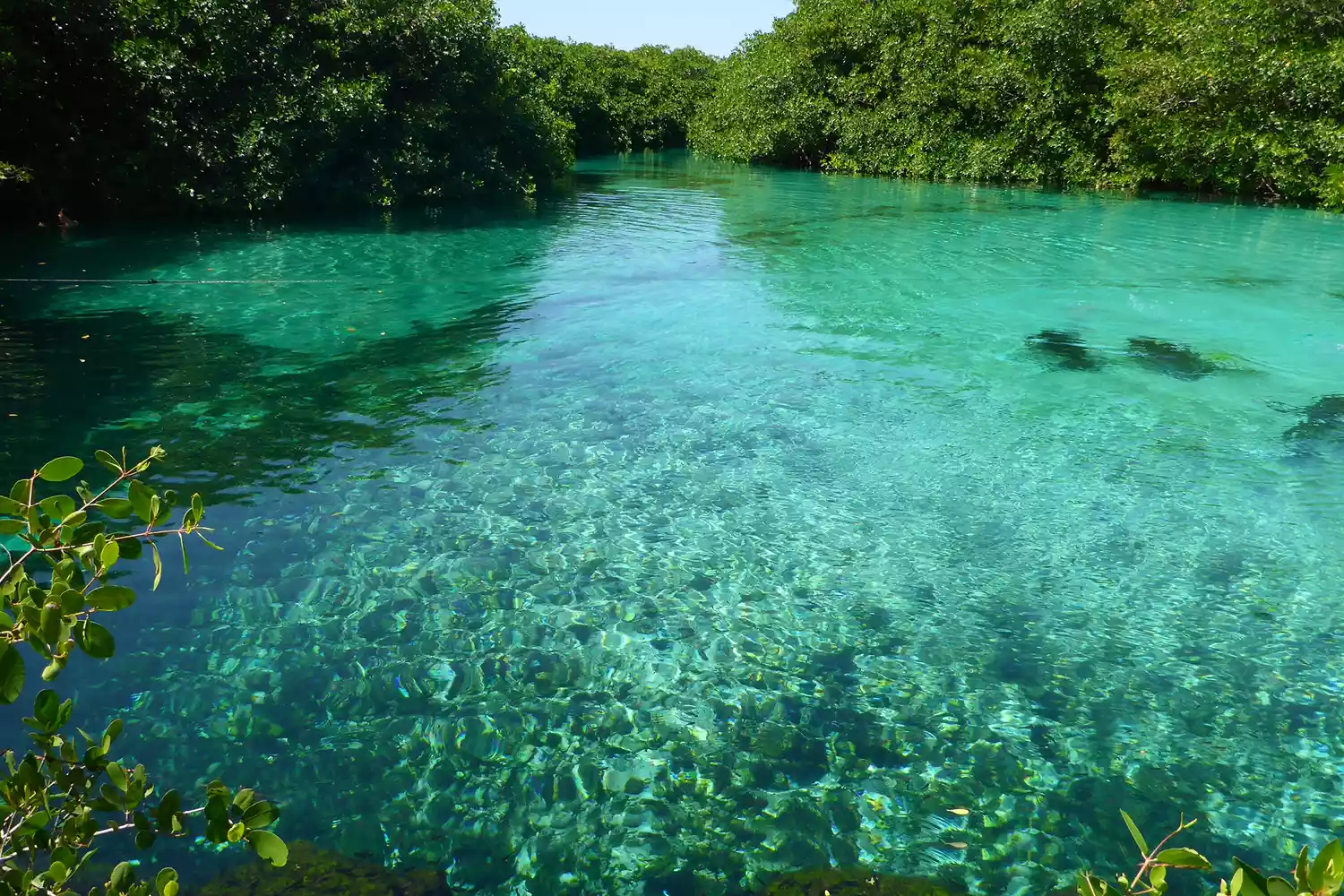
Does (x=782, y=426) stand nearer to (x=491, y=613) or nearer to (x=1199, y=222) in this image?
(x=491, y=613)

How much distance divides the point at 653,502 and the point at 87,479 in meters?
3.94

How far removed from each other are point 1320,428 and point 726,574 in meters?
5.78

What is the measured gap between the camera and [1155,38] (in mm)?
24219

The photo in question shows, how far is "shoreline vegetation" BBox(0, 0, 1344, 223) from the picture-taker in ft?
54.5

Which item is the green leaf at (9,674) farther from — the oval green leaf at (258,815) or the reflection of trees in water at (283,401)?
the reflection of trees in water at (283,401)

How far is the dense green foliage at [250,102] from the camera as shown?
1612 cm

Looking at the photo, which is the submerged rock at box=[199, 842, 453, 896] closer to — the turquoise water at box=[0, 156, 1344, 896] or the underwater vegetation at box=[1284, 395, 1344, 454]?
the turquoise water at box=[0, 156, 1344, 896]

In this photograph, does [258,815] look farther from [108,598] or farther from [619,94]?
[619,94]

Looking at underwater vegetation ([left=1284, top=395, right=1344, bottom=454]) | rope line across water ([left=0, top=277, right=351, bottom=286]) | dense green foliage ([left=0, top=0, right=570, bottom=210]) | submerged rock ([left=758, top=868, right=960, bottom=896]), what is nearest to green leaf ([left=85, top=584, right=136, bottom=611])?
submerged rock ([left=758, top=868, right=960, bottom=896])

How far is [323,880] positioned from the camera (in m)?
3.28

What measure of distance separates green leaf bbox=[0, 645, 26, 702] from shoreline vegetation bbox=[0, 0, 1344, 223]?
15981 mm

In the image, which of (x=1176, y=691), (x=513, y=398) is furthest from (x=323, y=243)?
(x=1176, y=691)

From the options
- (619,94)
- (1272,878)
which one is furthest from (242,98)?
(619,94)

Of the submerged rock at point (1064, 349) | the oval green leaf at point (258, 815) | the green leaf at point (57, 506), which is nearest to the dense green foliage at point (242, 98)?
the submerged rock at point (1064, 349)
